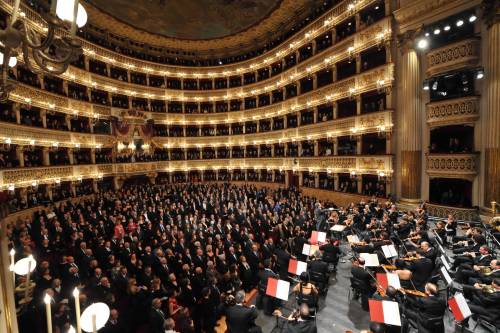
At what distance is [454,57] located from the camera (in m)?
12.5

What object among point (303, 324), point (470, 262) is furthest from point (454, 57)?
point (303, 324)

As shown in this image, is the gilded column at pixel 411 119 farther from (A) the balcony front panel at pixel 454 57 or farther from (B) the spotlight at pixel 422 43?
(A) the balcony front panel at pixel 454 57

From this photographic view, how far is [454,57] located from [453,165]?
503cm

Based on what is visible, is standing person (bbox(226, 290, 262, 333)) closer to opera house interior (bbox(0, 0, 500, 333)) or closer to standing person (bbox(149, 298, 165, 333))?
opera house interior (bbox(0, 0, 500, 333))

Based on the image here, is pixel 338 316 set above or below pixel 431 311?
below

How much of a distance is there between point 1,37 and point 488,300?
28.5 ft

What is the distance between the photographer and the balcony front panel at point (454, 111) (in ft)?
39.7

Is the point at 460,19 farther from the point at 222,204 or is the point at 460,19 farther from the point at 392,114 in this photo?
the point at 222,204

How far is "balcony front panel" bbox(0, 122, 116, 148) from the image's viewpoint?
1452 centimetres

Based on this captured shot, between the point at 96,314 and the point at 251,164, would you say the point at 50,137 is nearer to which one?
the point at 251,164

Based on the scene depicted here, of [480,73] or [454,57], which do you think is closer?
[480,73]

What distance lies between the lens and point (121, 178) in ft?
81.9

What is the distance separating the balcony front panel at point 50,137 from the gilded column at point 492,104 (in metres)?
22.8

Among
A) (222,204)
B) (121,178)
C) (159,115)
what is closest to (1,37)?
(222,204)
